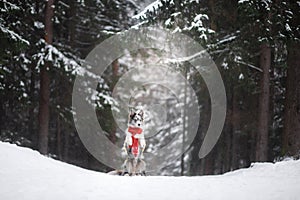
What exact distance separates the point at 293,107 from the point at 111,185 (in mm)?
8305

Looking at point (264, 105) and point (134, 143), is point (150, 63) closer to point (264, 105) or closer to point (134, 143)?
point (264, 105)

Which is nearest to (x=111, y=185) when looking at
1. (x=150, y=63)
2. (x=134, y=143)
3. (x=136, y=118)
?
(x=134, y=143)

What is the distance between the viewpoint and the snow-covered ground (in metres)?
A: 5.73

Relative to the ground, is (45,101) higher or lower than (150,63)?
lower

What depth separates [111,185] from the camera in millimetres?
6492

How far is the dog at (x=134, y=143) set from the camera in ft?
31.7

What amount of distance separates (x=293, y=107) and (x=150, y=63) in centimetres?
844

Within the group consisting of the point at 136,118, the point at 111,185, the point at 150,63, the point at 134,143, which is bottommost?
the point at 111,185

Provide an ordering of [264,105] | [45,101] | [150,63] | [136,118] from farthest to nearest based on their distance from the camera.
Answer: [150,63], [45,101], [264,105], [136,118]

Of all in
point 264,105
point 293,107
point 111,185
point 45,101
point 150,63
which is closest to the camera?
point 111,185

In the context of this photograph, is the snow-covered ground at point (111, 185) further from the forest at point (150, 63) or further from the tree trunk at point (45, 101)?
the tree trunk at point (45, 101)

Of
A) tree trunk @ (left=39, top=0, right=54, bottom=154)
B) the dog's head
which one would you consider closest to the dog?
the dog's head

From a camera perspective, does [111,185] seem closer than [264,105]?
Yes

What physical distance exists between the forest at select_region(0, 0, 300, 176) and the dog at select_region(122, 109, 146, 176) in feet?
13.1
